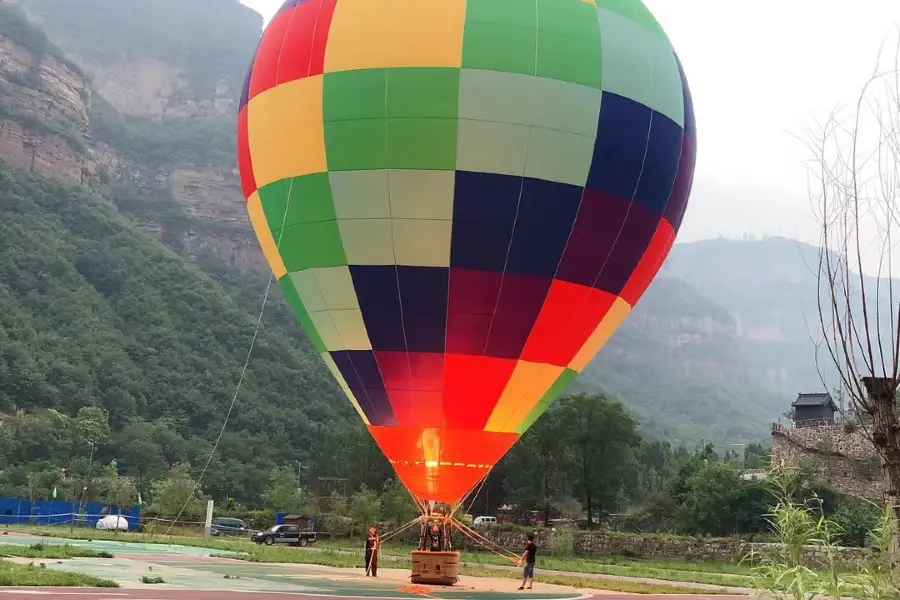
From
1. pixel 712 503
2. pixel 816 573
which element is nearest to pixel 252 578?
pixel 816 573

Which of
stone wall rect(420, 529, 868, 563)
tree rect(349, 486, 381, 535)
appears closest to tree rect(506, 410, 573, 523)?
tree rect(349, 486, 381, 535)

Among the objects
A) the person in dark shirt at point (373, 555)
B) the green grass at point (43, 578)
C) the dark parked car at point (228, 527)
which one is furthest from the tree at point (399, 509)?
the green grass at point (43, 578)

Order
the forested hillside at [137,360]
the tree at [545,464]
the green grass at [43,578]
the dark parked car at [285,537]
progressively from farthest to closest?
the forested hillside at [137,360] → the tree at [545,464] → the dark parked car at [285,537] → the green grass at [43,578]

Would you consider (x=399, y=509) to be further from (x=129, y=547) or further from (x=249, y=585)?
(x=249, y=585)

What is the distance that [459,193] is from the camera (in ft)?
37.7

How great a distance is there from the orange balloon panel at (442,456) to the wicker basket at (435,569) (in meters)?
1.23

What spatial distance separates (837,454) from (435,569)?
34.4 m

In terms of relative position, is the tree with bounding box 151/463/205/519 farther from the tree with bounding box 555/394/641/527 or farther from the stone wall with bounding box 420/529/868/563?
the tree with bounding box 555/394/641/527

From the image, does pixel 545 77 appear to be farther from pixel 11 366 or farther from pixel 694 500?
pixel 11 366

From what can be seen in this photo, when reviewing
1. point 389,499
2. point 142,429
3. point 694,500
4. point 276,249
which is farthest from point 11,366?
point 276,249

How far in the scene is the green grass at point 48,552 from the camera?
1596 centimetres

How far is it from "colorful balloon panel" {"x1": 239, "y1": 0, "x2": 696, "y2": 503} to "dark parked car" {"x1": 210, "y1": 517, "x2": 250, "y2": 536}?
2716 centimetres

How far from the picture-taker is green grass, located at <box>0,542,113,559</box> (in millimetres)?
15956

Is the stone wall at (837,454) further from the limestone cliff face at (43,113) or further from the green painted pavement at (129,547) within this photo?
the limestone cliff face at (43,113)
